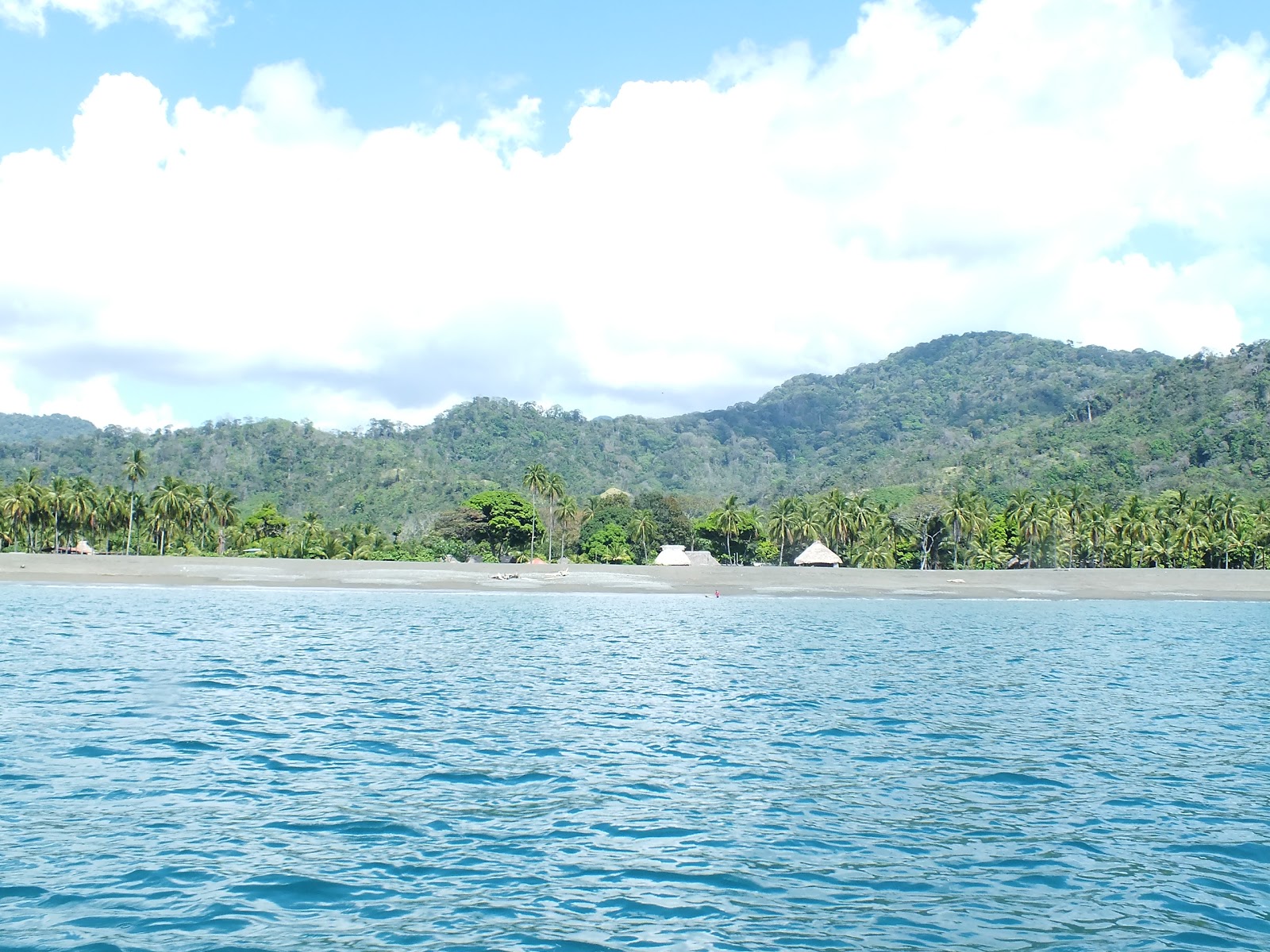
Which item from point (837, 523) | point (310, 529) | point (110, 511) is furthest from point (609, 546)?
point (110, 511)

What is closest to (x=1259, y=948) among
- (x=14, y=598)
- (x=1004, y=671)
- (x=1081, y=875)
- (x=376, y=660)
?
(x=1081, y=875)

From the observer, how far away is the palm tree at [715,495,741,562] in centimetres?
12200

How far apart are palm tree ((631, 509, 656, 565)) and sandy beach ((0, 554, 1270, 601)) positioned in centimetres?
3528

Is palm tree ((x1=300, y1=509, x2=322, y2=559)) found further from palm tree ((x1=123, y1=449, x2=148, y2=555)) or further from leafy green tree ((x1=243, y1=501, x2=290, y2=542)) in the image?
palm tree ((x1=123, y1=449, x2=148, y2=555))

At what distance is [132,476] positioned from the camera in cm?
10031

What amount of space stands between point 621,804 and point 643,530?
107158 millimetres

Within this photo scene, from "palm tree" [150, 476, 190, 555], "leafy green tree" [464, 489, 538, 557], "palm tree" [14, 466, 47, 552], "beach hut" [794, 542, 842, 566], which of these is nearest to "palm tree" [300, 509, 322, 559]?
"palm tree" [150, 476, 190, 555]

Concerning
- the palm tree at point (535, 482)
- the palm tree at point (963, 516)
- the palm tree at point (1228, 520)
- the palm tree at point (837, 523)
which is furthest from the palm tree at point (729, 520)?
the palm tree at point (1228, 520)

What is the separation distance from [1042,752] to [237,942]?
45.8 feet

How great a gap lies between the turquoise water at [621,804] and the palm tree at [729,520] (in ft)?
299

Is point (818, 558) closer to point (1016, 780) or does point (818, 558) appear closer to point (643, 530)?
point (643, 530)

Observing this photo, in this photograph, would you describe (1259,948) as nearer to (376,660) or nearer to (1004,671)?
(1004,671)

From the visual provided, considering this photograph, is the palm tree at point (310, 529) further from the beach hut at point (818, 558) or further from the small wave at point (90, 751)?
the small wave at point (90, 751)

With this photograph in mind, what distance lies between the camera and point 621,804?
45.7 ft
